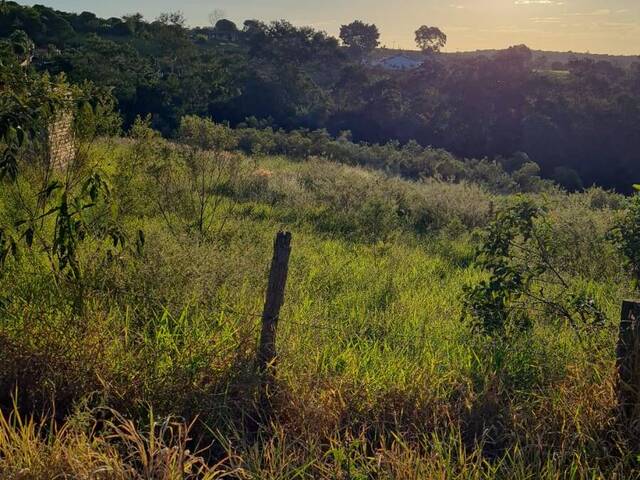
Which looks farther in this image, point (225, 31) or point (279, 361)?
point (225, 31)

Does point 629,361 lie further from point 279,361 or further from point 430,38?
point 430,38

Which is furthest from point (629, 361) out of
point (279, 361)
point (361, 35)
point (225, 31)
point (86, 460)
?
point (361, 35)

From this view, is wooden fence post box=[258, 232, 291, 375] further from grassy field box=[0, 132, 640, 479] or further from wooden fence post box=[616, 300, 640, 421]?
wooden fence post box=[616, 300, 640, 421]

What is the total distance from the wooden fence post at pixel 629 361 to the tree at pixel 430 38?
87.6 meters

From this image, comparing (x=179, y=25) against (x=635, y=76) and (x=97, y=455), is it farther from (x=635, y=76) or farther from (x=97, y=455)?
(x=97, y=455)

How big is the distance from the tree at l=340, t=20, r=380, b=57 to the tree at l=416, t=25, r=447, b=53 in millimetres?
10820

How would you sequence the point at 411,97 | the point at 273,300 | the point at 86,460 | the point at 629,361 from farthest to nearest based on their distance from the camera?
the point at 411,97
the point at 273,300
the point at 629,361
the point at 86,460

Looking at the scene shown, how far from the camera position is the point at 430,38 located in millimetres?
85062

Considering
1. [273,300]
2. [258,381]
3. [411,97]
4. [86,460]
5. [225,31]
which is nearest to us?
[86,460]

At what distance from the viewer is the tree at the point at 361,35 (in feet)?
250

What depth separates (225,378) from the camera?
12.0ft

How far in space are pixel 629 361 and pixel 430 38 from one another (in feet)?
288

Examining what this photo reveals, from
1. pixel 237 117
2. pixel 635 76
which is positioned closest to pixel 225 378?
pixel 237 117

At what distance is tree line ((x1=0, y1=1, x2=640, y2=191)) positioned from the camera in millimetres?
33500
